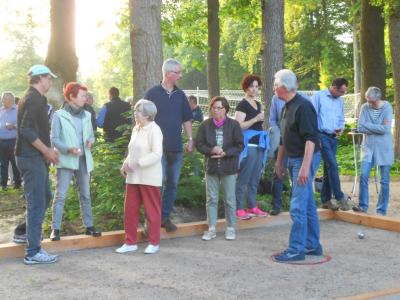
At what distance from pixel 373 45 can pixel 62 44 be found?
7971mm

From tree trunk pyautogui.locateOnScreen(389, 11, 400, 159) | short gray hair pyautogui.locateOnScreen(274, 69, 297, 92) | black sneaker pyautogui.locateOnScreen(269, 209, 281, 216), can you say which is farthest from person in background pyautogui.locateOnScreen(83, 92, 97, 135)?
tree trunk pyautogui.locateOnScreen(389, 11, 400, 159)

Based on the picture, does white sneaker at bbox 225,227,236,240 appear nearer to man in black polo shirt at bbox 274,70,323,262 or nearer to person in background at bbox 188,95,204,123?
man in black polo shirt at bbox 274,70,323,262

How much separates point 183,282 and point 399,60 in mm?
13215

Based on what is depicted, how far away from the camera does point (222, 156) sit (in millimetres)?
7520

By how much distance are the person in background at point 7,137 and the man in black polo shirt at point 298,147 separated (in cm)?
705

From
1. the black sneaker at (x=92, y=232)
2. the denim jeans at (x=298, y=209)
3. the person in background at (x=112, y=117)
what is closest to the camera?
the denim jeans at (x=298, y=209)

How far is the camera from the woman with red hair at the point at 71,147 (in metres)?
6.91

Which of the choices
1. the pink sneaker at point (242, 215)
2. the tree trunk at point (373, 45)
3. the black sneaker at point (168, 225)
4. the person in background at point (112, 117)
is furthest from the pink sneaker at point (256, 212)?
the tree trunk at point (373, 45)

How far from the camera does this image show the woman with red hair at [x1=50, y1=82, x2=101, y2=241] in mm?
6906

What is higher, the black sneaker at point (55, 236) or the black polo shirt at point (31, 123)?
the black polo shirt at point (31, 123)

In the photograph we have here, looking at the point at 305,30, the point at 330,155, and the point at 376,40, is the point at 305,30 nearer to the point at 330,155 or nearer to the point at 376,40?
the point at 376,40

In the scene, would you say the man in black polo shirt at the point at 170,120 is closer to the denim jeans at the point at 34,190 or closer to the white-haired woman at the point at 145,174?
the white-haired woman at the point at 145,174

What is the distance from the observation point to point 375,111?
9219mm

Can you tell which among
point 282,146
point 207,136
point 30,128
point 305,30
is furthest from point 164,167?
point 305,30
